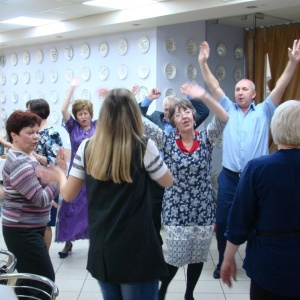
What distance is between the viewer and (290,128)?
5.93 feet

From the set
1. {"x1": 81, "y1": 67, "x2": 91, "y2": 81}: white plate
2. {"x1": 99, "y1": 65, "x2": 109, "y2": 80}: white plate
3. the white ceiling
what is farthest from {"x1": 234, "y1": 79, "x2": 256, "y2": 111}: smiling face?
{"x1": 81, "y1": 67, "x2": 91, "y2": 81}: white plate

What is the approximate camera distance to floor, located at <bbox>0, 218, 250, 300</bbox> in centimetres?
341

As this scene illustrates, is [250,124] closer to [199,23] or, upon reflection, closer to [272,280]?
[272,280]

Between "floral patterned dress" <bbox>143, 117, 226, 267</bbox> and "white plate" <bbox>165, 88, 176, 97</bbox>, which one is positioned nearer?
"floral patterned dress" <bbox>143, 117, 226, 267</bbox>

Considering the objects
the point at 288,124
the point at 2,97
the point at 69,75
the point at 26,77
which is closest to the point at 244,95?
the point at 288,124

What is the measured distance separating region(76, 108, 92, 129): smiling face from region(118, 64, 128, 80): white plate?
72.9 inches

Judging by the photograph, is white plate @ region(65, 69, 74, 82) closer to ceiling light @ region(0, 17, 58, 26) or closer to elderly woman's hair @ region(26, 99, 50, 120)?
ceiling light @ region(0, 17, 58, 26)

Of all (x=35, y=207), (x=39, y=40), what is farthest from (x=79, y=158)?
(x=39, y=40)

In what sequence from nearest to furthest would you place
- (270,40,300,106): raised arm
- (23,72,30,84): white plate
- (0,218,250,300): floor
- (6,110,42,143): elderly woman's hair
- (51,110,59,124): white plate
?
1. (6,110,42,143): elderly woman's hair
2. (270,40,300,106): raised arm
3. (0,218,250,300): floor
4. (51,110,59,124): white plate
5. (23,72,30,84): white plate

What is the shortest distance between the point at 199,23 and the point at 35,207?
4108mm

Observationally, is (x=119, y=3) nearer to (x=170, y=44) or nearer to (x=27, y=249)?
(x=170, y=44)

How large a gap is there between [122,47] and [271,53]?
2034mm

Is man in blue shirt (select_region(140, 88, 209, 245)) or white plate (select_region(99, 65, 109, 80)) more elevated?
white plate (select_region(99, 65, 109, 80))

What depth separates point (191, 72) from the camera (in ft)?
19.0
